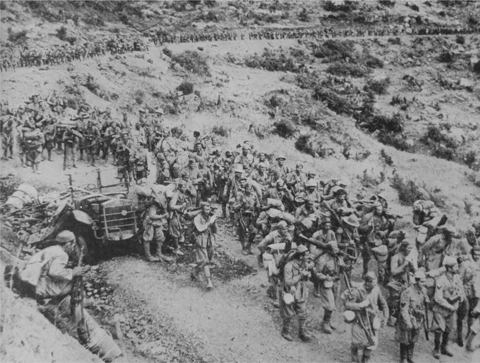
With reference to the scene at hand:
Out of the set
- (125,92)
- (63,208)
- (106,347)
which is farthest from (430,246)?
(125,92)

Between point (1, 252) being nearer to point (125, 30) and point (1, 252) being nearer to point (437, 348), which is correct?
point (437, 348)

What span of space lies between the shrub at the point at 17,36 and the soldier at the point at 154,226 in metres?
21.3

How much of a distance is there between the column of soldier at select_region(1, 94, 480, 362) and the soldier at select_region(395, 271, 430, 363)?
0.6 inches

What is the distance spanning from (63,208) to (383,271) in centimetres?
673

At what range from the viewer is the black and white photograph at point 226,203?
24.2 ft

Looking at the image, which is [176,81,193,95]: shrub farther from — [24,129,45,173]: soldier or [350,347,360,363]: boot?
[350,347,360,363]: boot

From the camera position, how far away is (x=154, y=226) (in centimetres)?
1005

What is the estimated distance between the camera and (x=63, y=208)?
894cm

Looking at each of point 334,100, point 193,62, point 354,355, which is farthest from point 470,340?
point 193,62

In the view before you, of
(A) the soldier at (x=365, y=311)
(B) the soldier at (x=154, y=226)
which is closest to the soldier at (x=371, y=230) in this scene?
(A) the soldier at (x=365, y=311)

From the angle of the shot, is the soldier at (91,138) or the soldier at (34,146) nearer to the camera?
the soldier at (34,146)

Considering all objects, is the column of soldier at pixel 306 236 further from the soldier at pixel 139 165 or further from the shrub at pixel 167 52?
the shrub at pixel 167 52

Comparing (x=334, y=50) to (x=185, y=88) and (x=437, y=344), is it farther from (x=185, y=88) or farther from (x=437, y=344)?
(x=437, y=344)

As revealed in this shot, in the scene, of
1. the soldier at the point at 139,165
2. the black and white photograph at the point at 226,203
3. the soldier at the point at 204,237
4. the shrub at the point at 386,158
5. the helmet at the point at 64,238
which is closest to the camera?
the helmet at the point at 64,238
